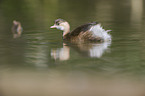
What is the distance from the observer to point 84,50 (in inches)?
319

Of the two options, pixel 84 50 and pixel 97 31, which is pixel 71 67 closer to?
pixel 84 50

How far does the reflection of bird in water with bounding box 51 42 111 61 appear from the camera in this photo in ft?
24.7

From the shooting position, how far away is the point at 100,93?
15.1ft

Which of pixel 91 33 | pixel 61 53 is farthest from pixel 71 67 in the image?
pixel 91 33

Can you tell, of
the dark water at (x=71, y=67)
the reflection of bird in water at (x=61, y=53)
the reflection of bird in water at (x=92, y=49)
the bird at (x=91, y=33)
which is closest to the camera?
the dark water at (x=71, y=67)

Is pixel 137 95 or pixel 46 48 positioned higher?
pixel 46 48

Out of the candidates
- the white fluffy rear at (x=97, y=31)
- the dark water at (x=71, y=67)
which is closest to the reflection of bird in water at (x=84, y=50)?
the dark water at (x=71, y=67)

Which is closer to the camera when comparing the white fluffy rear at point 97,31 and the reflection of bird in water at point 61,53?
the reflection of bird in water at point 61,53

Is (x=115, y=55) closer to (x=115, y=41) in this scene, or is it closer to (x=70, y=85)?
(x=115, y=41)

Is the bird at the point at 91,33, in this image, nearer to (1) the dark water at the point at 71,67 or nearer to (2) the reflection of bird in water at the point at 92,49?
(2) the reflection of bird in water at the point at 92,49

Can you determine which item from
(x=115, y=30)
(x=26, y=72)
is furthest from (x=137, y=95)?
(x=115, y=30)

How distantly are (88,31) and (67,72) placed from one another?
3.20 metres

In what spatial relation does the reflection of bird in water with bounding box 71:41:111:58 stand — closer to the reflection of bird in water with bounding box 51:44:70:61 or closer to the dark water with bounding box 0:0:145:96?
the dark water with bounding box 0:0:145:96

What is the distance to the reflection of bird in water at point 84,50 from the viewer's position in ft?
24.7
